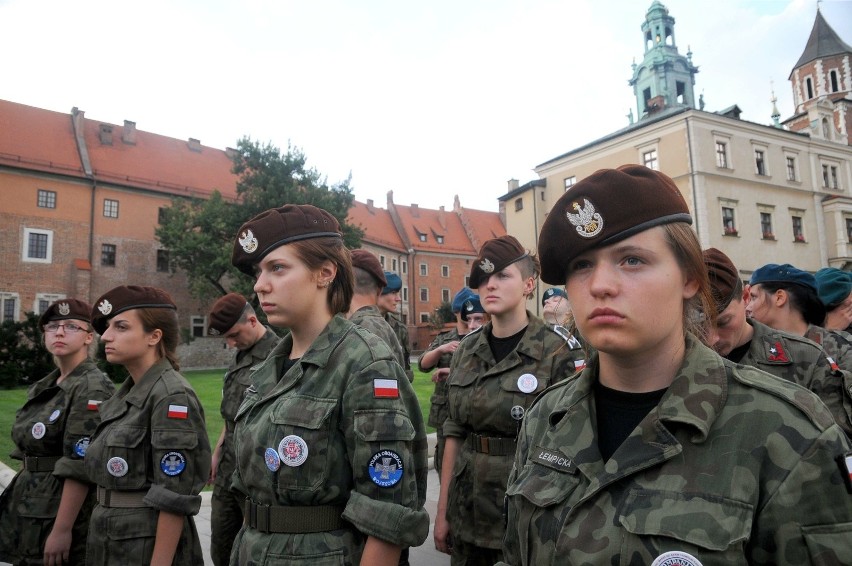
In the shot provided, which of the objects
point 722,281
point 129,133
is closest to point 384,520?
point 722,281

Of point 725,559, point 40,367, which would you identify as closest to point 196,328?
point 40,367

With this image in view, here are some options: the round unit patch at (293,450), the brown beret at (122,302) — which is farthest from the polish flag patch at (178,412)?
the round unit patch at (293,450)

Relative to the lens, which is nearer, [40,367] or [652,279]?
[652,279]

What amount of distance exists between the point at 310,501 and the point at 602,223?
1549 mm

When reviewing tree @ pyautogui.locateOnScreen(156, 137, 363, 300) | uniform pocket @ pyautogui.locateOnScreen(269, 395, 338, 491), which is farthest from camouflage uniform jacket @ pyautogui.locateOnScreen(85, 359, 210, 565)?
tree @ pyautogui.locateOnScreen(156, 137, 363, 300)

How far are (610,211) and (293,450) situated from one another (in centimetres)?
152

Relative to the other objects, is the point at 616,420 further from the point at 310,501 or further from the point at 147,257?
the point at 147,257

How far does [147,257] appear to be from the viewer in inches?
1645

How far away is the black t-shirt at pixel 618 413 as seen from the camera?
5.33 ft

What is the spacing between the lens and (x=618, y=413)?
1.69m

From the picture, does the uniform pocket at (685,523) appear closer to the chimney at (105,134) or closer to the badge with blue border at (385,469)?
the badge with blue border at (385,469)

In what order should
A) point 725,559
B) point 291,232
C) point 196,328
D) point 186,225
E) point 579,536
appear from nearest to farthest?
point 725,559 < point 579,536 < point 291,232 < point 186,225 < point 196,328

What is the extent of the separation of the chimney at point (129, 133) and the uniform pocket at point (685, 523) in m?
50.9

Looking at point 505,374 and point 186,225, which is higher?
point 186,225
